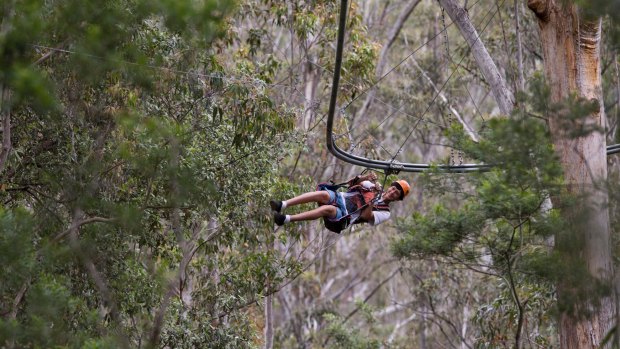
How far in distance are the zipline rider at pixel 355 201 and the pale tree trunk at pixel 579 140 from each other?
134 cm

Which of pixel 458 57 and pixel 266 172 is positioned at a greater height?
pixel 458 57

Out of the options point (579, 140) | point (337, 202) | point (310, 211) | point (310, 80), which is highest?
point (310, 80)

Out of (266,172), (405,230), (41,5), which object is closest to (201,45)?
(41,5)

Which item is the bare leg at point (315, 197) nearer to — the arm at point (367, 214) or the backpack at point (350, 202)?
the backpack at point (350, 202)

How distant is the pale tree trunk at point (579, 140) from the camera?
7.43 m

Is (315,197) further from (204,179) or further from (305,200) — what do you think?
(204,179)

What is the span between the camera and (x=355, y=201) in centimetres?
789

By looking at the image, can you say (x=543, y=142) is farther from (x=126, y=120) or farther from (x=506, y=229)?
(x=126, y=120)

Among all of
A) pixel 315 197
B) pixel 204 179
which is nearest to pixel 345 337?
pixel 204 179

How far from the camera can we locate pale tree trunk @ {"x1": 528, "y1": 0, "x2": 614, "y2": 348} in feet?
24.4

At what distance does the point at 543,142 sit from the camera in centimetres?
718

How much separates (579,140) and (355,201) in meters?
1.85

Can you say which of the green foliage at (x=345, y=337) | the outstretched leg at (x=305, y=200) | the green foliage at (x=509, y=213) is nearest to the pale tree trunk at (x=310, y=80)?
the green foliage at (x=345, y=337)

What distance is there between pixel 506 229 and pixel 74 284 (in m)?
4.13
